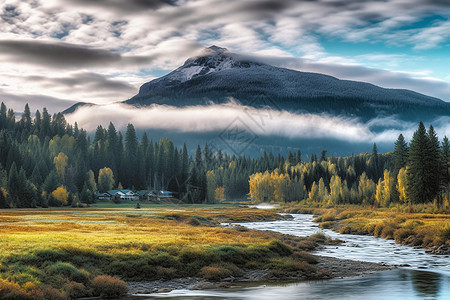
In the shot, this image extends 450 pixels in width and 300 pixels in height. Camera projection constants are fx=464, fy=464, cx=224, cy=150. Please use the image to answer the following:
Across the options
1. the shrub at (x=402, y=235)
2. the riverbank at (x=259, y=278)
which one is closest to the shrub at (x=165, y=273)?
the riverbank at (x=259, y=278)

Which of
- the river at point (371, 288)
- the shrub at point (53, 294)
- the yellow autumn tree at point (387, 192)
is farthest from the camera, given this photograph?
the yellow autumn tree at point (387, 192)

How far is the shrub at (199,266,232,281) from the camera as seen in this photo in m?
36.2

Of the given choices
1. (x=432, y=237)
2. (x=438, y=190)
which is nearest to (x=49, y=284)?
(x=432, y=237)

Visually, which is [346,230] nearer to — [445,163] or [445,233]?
[445,233]

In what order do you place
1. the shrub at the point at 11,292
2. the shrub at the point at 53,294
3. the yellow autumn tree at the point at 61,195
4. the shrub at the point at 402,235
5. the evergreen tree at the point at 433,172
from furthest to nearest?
the yellow autumn tree at the point at 61,195 < the evergreen tree at the point at 433,172 < the shrub at the point at 402,235 < the shrub at the point at 53,294 < the shrub at the point at 11,292

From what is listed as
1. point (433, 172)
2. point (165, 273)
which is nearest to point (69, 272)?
point (165, 273)

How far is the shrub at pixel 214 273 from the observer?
119 feet

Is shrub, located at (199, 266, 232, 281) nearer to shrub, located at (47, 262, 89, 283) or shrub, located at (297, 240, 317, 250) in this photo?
shrub, located at (47, 262, 89, 283)

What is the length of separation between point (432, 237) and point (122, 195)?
15575 cm

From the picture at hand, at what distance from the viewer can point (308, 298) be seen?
30.8 meters

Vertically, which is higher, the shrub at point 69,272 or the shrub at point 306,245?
the shrub at point 69,272

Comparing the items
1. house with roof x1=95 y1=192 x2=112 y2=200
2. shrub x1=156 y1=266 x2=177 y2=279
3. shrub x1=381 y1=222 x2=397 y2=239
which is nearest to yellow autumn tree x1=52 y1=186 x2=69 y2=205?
house with roof x1=95 y1=192 x2=112 y2=200

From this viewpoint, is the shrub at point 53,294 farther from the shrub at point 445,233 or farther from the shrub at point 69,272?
the shrub at point 445,233

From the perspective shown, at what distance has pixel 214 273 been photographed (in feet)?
120
